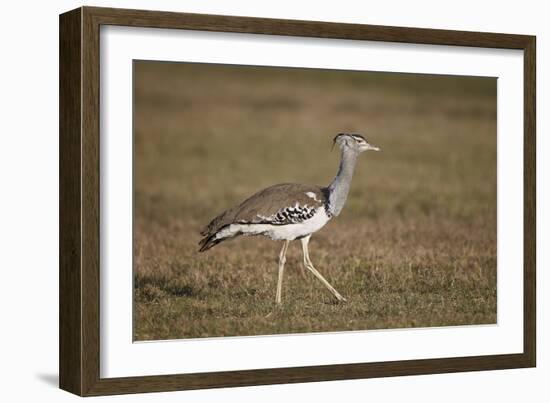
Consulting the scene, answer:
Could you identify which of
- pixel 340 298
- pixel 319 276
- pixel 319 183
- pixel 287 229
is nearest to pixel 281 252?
pixel 287 229

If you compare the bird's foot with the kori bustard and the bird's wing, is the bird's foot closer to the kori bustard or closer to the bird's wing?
the kori bustard

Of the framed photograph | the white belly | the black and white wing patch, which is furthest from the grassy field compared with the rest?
the black and white wing patch

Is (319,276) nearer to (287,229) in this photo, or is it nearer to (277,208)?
(287,229)

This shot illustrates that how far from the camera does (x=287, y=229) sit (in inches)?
327

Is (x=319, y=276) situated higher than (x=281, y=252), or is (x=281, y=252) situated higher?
(x=281, y=252)

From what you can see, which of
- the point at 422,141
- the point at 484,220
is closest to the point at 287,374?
the point at 484,220

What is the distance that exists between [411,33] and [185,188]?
21.7 feet

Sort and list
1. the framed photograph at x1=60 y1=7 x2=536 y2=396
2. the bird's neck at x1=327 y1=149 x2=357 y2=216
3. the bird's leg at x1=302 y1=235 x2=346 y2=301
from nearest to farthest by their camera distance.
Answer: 1. the framed photograph at x1=60 y1=7 x2=536 y2=396
2. the bird's leg at x1=302 y1=235 x2=346 y2=301
3. the bird's neck at x1=327 y1=149 x2=357 y2=216

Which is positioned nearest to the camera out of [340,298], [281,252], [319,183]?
[340,298]

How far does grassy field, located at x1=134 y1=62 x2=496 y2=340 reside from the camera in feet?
26.3

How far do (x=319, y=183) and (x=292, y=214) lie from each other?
235 inches

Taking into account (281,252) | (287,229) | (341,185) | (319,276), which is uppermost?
(341,185)

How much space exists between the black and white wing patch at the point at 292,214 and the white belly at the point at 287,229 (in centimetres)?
3

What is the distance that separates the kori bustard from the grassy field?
1.23 feet
